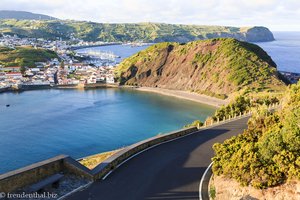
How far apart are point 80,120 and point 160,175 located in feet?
146

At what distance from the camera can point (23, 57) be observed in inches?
4766

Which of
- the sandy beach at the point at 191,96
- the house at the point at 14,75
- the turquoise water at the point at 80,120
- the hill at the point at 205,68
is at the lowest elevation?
Answer: the turquoise water at the point at 80,120

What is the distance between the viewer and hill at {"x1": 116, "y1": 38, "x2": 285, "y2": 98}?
77.4 metres

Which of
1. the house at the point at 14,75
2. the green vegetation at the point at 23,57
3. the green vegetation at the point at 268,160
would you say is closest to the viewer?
the green vegetation at the point at 268,160

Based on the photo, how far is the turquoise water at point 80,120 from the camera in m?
41.6

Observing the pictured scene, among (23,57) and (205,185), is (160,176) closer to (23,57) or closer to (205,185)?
(205,185)

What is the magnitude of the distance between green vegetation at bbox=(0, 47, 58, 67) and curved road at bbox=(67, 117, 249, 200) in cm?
10096

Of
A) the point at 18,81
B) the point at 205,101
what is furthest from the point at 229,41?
the point at 18,81

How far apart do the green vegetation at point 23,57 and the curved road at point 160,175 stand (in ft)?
331

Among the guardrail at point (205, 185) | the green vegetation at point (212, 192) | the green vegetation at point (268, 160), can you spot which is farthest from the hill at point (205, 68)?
the green vegetation at point (212, 192)

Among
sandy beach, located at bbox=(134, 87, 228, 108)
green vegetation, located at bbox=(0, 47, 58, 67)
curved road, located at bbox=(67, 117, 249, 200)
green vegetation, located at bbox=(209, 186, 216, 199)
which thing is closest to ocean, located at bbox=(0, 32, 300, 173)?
sandy beach, located at bbox=(134, 87, 228, 108)

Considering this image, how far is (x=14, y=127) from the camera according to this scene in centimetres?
5244

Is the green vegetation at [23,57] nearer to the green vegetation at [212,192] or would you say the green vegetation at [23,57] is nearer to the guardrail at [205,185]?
the guardrail at [205,185]

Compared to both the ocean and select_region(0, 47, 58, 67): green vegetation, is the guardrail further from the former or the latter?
select_region(0, 47, 58, 67): green vegetation
